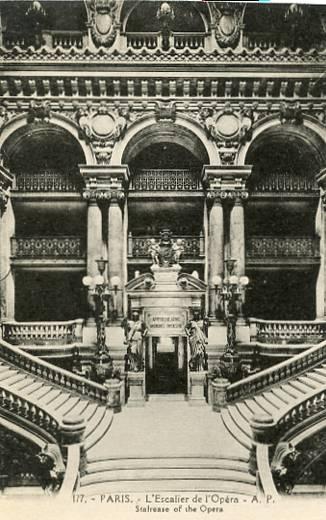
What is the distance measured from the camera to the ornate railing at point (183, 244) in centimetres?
1163

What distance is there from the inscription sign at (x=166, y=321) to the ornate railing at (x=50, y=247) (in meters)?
2.80

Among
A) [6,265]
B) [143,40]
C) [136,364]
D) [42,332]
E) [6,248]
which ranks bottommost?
[136,364]

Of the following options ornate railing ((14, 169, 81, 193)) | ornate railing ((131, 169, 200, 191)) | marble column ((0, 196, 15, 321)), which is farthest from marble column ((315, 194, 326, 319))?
marble column ((0, 196, 15, 321))

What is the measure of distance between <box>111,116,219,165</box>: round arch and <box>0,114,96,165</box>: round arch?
2.17 feet

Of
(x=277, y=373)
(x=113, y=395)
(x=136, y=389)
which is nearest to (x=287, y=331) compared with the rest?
(x=277, y=373)

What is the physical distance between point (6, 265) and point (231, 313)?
5.68 metres

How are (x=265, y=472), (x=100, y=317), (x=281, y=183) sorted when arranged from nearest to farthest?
(x=265, y=472) < (x=100, y=317) < (x=281, y=183)

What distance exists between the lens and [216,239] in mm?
11211

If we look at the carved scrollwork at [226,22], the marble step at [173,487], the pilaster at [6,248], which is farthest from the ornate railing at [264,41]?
the marble step at [173,487]

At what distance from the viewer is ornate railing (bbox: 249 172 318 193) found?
11.8 metres

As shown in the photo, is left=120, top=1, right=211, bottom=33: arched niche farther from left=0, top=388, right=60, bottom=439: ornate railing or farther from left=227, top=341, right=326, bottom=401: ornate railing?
left=0, top=388, right=60, bottom=439: ornate railing

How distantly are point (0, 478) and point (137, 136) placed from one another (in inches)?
325

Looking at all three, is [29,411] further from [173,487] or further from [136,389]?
[173,487]

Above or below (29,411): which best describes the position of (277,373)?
above
